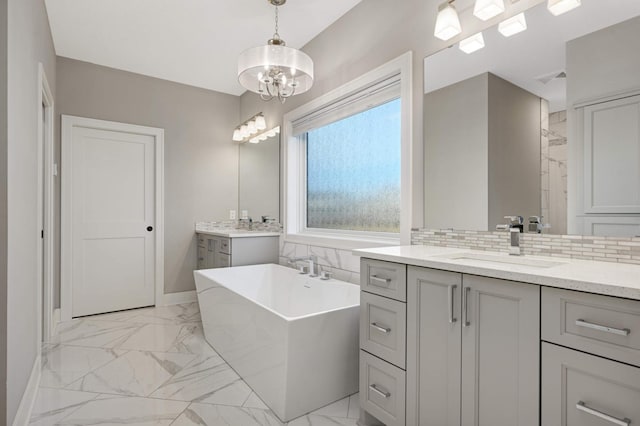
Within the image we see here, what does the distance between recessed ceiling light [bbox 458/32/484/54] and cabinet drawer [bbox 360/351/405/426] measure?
1643 mm

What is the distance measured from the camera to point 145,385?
7.10ft

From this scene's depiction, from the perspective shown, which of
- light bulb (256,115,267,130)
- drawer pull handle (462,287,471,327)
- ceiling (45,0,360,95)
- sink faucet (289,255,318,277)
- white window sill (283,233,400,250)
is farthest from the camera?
light bulb (256,115,267,130)

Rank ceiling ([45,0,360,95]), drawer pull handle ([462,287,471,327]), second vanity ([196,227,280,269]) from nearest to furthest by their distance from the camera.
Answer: drawer pull handle ([462,287,471,327]), ceiling ([45,0,360,95]), second vanity ([196,227,280,269])

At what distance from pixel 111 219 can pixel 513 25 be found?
12.7ft

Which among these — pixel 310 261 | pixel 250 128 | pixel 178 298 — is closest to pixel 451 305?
pixel 310 261

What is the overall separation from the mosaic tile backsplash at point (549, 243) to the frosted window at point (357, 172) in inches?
21.0

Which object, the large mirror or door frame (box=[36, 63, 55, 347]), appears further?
door frame (box=[36, 63, 55, 347])

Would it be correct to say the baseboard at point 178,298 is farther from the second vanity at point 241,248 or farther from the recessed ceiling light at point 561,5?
the recessed ceiling light at point 561,5

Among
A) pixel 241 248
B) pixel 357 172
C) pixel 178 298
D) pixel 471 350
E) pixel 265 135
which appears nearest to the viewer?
pixel 471 350

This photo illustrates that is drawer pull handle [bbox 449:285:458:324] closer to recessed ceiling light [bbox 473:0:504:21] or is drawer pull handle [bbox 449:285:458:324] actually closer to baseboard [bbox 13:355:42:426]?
recessed ceiling light [bbox 473:0:504:21]

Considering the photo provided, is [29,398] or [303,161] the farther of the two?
[303,161]

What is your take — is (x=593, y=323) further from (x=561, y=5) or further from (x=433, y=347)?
(x=561, y=5)

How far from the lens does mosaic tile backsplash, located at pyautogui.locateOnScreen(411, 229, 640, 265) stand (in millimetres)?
1316

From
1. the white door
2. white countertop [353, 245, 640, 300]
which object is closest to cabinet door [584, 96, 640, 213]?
white countertop [353, 245, 640, 300]
